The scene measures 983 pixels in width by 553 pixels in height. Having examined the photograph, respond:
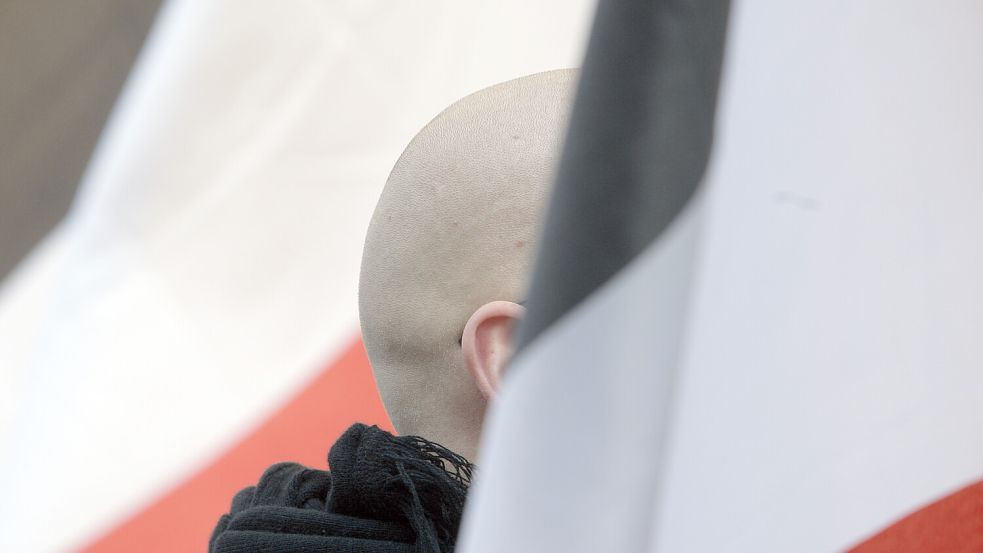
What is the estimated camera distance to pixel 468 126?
104 centimetres

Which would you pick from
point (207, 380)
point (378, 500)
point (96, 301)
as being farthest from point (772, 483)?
point (207, 380)

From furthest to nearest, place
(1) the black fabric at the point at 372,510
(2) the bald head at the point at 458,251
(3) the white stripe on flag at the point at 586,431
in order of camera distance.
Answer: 1. (2) the bald head at the point at 458,251
2. (1) the black fabric at the point at 372,510
3. (3) the white stripe on flag at the point at 586,431

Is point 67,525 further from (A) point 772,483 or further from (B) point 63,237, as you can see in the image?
(A) point 772,483

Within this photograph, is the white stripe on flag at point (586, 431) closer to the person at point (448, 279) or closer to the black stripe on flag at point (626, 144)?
the black stripe on flag at point (626, 144)

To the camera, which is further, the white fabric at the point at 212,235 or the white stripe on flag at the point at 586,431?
the white fabric at the point at 212,235

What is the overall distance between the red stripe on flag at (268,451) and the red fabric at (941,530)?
1.21m

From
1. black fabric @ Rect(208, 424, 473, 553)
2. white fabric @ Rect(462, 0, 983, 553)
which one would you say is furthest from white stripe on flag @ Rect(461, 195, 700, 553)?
black fabric @ Rect(208, 424, 473, 553)

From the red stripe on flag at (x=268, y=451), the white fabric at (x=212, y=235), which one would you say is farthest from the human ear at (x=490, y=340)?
the red stripe on flag at (x=268, y=451)

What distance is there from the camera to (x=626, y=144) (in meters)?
0.51

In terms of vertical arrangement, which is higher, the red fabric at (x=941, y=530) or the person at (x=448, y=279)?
the person at (x=448, y=279)

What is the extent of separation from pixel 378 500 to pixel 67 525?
1.35 feet

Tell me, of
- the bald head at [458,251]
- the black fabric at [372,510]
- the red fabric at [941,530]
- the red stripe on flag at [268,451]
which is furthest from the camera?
the red stripe on flag at [268,451]

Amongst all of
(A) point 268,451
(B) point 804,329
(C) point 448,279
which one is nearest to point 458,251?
(C) point 448,279

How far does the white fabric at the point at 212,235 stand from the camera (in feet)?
3.42
